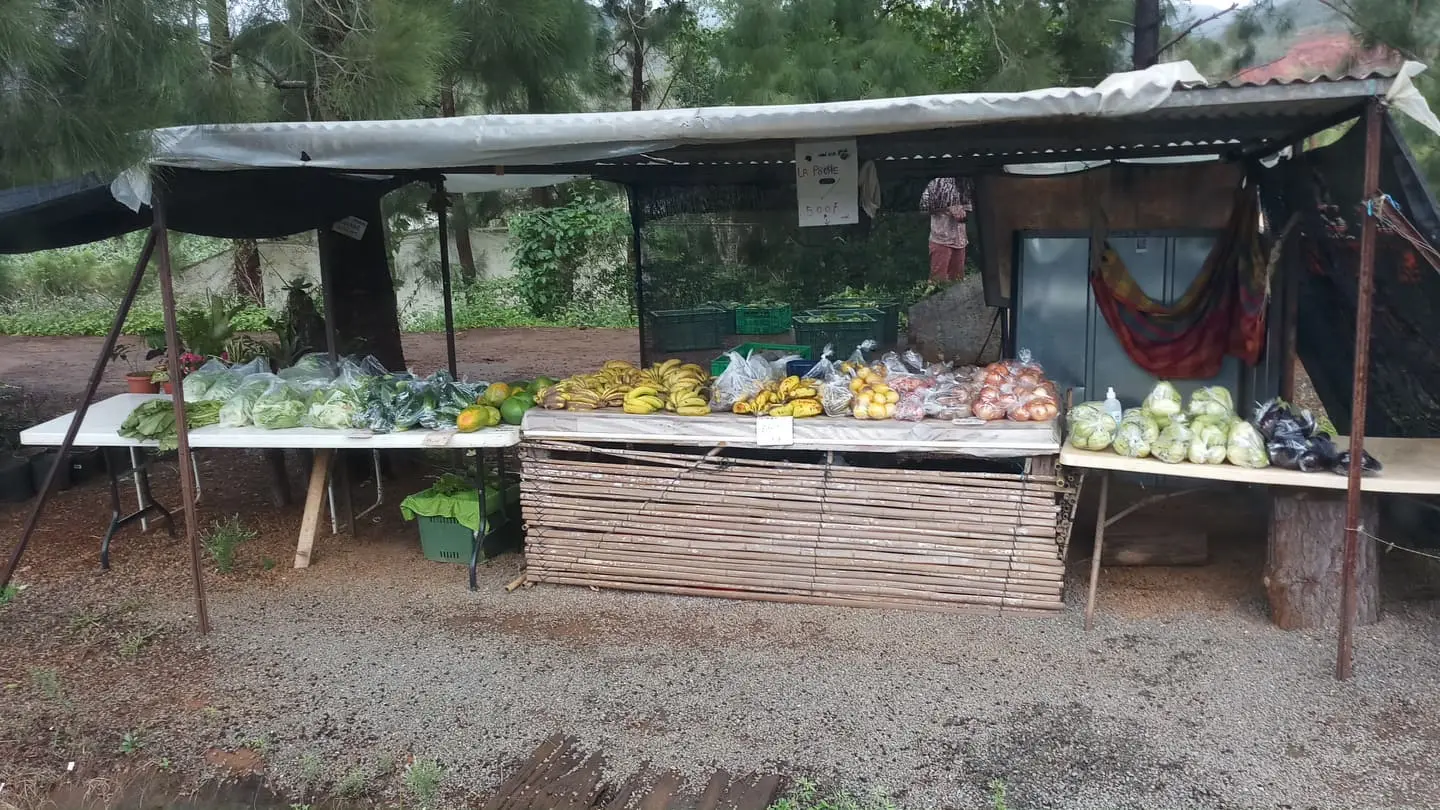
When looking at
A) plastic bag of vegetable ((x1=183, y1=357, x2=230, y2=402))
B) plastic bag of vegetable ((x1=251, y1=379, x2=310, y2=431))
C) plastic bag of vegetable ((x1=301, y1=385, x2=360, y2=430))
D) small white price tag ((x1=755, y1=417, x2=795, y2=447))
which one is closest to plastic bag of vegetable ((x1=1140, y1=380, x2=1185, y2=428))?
small white price tag ((x1=755, y1=417, x2=795, y2=447))

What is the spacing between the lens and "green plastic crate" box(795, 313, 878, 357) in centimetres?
764

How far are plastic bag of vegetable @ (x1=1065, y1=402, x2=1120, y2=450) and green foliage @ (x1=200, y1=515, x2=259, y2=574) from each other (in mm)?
4510

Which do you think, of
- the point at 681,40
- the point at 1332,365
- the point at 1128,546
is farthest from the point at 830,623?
the point at 681,40

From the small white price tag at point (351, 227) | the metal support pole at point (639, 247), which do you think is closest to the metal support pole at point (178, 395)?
the small white price tag at point (351, 227)

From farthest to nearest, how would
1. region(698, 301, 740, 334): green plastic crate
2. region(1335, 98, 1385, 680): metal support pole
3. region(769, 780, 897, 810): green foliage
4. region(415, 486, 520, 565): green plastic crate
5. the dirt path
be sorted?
1. the dirt path
2. region(698, 301, 740, 334): green plastic crate
3. region(415, 486, 520, 565): green plastic crate
4. region(1335, 98, 1385, 680): metal support pole
5. region(769, 780, 897, 810): green foliage

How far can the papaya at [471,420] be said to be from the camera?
188 inches

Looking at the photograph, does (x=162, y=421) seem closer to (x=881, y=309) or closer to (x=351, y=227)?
(x=351, y=227)

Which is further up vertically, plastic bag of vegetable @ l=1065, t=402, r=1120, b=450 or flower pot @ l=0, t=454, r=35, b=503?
Result: plastic bag of vegetable @ l=1065, t=402, r=1120, b=450

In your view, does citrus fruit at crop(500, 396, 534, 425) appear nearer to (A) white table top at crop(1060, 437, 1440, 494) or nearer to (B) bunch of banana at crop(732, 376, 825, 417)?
(B) bunch of banana at crop(732, 376, 825, 417)

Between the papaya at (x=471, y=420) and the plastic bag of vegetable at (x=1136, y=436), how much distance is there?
3.02 m

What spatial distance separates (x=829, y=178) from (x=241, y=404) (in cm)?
343

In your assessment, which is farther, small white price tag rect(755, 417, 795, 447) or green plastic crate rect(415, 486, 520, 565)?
green plastic crate rect(415, 486, 520, 565)

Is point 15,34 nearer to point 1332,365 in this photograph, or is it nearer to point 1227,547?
point 1227,547

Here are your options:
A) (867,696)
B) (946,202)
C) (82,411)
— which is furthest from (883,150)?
(82,411)
